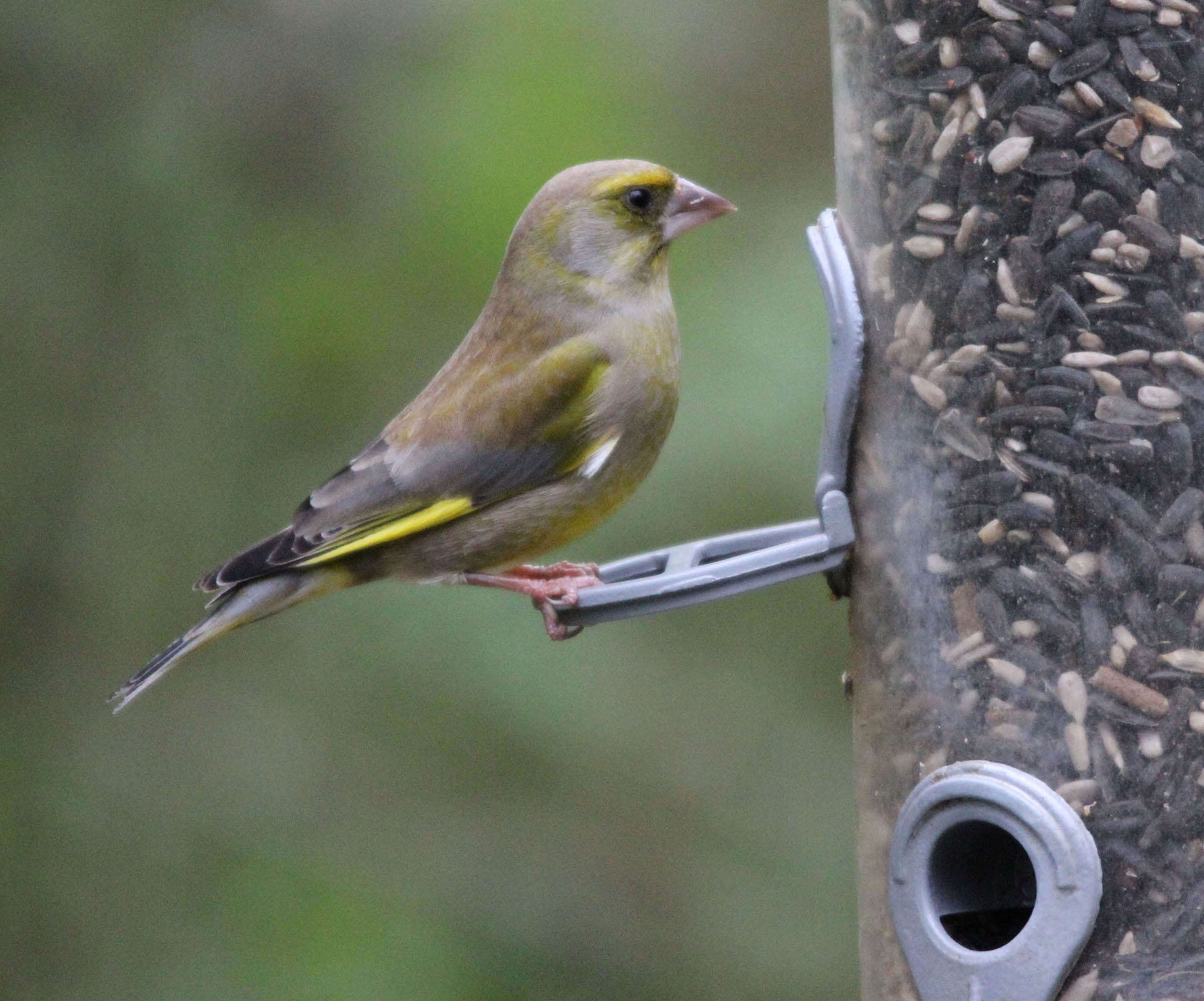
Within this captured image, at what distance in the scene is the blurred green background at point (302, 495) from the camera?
204 inches

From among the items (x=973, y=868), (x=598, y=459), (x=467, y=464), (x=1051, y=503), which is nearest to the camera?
(x=1051, y=503)

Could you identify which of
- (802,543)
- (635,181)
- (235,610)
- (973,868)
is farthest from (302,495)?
(973,868)

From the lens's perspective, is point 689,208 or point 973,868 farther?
point 689,208

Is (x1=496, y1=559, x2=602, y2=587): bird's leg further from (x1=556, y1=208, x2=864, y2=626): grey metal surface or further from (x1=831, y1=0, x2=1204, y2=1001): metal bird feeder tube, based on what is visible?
(x1=831, y1=0, x2=1204, y2=1001): metal bird feeder tube

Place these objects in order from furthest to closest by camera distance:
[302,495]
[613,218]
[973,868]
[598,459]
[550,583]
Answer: [302,495] → [613,218] → [598,459] → [550,583] → [973,868]

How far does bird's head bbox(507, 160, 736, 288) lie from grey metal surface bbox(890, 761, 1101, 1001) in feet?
5.78

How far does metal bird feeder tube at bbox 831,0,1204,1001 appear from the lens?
295cm

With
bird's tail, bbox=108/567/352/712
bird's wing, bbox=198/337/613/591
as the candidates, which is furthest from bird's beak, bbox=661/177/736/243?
bird's tail, bbox=108/567/352/712

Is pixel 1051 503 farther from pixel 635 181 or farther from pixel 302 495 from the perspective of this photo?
pixel 302 495

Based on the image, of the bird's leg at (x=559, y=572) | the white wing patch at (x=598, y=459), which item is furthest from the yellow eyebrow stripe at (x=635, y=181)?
the bird's leg at (x=559, y=572)

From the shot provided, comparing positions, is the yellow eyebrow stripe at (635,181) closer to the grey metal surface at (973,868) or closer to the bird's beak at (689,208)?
the bird's beak at (689,208)

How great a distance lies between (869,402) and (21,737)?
322 cm

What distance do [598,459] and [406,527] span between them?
53 centimetres

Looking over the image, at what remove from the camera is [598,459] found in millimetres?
4133
